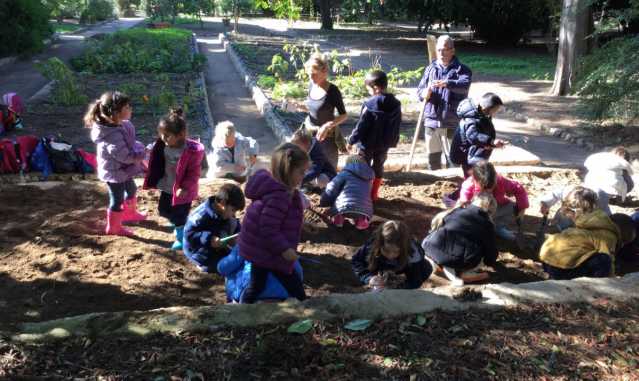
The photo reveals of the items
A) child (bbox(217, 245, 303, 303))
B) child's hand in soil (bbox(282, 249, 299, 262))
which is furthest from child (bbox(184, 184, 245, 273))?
child's hand in soil (bbox(282, 249, 299, 262))

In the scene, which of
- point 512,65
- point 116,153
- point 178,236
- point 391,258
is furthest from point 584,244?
Result: point 512,65

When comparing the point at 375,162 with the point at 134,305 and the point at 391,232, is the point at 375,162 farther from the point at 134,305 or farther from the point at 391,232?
the point at 134,305

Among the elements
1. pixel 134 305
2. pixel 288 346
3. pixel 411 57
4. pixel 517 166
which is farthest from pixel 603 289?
pixel 411 57

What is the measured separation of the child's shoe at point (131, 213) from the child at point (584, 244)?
12.1ft

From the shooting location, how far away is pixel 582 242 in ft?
14.7

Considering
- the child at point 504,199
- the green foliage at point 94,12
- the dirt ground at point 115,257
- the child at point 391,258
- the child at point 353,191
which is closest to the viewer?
the child at point 391,258

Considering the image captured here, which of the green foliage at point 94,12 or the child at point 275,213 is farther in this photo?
the green foliage at point 94,12

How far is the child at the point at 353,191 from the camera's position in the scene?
5441 millimetres

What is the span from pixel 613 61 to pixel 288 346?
875 cm

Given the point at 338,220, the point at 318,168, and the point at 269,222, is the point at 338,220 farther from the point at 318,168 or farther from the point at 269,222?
the point at 269,222

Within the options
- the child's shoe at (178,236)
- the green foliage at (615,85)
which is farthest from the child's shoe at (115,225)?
the green foliage at (615,85)

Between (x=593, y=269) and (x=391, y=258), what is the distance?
5.18 feet

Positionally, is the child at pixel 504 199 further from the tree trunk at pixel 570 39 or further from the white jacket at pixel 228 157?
the tree trunk at pixel 570 39

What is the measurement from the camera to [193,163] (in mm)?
4887
